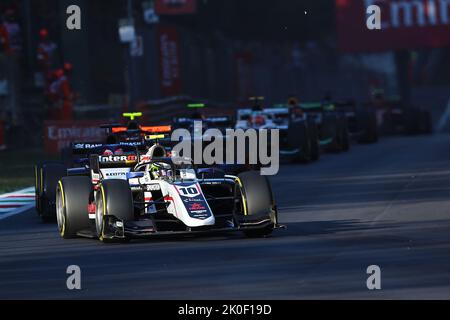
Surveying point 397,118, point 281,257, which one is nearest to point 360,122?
point 397,118

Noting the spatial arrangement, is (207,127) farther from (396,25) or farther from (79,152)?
(396,25)

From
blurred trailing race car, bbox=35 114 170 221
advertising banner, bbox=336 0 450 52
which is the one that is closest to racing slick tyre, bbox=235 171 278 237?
blurred trailing race car, bbox=35 114 170 221

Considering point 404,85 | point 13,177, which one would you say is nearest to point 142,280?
point 13,177

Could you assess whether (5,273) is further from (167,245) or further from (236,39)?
(236,39)

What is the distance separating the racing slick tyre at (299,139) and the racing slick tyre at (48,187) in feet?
37.4

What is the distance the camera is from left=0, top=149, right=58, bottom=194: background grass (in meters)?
25.4

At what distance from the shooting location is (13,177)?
2731cm

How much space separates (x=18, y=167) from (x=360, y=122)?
39.7 ft

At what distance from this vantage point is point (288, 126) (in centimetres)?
2872

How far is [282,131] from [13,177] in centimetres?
568

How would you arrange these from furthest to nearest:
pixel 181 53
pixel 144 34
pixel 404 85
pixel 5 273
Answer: pixel 404 85 → pixel 181 53 → pixel 144 34 → pixel 5 273

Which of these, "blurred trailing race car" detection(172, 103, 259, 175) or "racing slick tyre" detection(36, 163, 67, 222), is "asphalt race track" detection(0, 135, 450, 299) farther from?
"blurred trailing race car" detection(172, 103, 259, 175)

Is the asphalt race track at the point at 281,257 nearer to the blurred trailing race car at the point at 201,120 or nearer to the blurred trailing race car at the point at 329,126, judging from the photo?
the blurred trailing race car at the point at 201,120

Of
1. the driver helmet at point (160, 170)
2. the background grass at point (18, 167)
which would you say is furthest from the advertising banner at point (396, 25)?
the driver helmet at point (160, 170)
